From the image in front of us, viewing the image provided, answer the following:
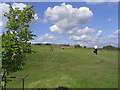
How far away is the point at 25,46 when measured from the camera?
664cm

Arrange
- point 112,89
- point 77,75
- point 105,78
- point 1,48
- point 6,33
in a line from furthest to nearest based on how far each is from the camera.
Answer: point 77,75
point 105,78
point 112,89
point 6,33
point 1,48

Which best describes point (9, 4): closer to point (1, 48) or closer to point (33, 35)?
point (33, 35)

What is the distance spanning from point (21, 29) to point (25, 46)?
1.27 m

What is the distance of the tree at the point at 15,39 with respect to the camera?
249 inches

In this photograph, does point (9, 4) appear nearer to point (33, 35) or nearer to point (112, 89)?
point (33, 35)

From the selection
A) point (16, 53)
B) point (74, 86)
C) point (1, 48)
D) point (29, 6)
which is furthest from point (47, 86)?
point (29, 6)

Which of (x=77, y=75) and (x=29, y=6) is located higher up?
(x=29, y=6)

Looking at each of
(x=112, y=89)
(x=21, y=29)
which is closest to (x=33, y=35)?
(x=21, y=29)

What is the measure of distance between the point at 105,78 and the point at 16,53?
9547mm

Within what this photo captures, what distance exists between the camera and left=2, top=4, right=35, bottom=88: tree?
632 cm

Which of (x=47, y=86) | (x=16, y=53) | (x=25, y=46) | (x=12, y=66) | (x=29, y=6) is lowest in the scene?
(x=47, y=86)

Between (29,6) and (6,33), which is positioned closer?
(6,33)

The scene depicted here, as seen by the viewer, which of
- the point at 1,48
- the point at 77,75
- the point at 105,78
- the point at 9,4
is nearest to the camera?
the point at 1,48

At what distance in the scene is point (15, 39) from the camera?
6691 mm
